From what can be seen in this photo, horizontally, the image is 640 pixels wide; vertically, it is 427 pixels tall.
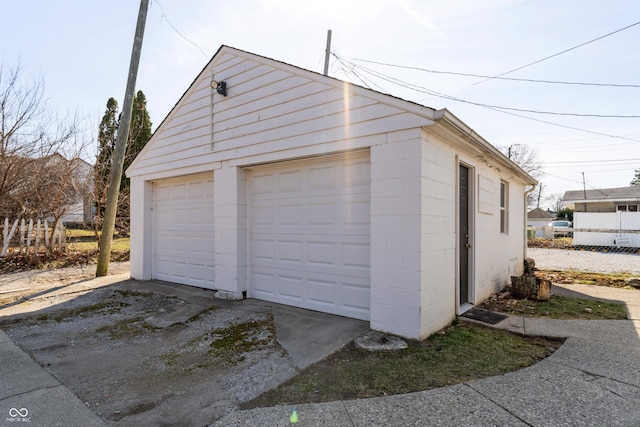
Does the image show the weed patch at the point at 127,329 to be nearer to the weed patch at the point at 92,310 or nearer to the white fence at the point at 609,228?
the weed patch at the point at 92,310

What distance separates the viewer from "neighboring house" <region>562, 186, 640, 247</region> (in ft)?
53.3

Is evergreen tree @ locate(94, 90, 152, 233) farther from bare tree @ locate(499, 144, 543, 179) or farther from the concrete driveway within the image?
bare tree @ locate(499, 144, 543, 179)

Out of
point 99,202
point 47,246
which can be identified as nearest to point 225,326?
point 47,246

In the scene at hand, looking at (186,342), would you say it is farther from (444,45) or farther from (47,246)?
(47,246)

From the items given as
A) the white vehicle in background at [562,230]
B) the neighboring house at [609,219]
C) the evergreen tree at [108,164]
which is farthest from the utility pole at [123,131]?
the neighboring house at [609,219]

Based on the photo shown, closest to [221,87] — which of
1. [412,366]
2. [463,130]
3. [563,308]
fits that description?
[463,130]

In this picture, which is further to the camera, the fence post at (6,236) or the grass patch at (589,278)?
A: the fence post at (6,236)

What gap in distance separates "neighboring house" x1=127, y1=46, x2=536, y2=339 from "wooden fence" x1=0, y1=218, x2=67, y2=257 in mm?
5515

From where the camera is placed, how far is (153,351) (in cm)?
379

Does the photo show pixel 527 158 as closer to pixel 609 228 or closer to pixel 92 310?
pixel 609 228

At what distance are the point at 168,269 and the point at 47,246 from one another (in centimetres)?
568

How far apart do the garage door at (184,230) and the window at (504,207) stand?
6.25 metres

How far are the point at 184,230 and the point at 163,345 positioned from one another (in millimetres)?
3619

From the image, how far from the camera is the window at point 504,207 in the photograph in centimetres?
749
